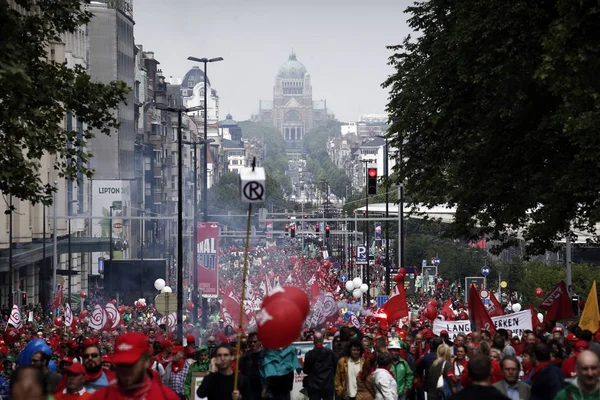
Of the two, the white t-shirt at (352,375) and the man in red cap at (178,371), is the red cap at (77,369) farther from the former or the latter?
the white t-shirt at (352,375)

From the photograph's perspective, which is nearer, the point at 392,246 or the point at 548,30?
the point at 548,30

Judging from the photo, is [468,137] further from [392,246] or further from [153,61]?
[153,61]

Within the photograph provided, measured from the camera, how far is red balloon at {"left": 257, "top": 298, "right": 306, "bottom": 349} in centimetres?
1058

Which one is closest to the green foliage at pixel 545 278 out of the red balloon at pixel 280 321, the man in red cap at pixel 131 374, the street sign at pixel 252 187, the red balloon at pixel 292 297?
the street sign at pixel 252 187

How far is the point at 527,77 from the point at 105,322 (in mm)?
11324

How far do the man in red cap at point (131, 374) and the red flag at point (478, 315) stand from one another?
14.2 meters

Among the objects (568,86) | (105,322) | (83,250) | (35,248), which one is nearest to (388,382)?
(568,86)

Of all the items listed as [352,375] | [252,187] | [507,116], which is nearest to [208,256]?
[507,116]

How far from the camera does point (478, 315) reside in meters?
22.8

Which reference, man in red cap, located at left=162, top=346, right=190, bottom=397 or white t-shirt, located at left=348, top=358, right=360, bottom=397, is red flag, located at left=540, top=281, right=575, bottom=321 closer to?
white t-shirt, located at left=348, top=358, right=360, bottom=397

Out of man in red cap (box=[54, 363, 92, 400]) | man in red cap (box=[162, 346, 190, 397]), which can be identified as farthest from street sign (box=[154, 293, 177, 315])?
man in red cap (box=[54, 363, 92, 400])

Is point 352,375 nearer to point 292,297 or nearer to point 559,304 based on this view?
point 292,297

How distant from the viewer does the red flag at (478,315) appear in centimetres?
2244

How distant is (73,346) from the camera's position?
1806cm
